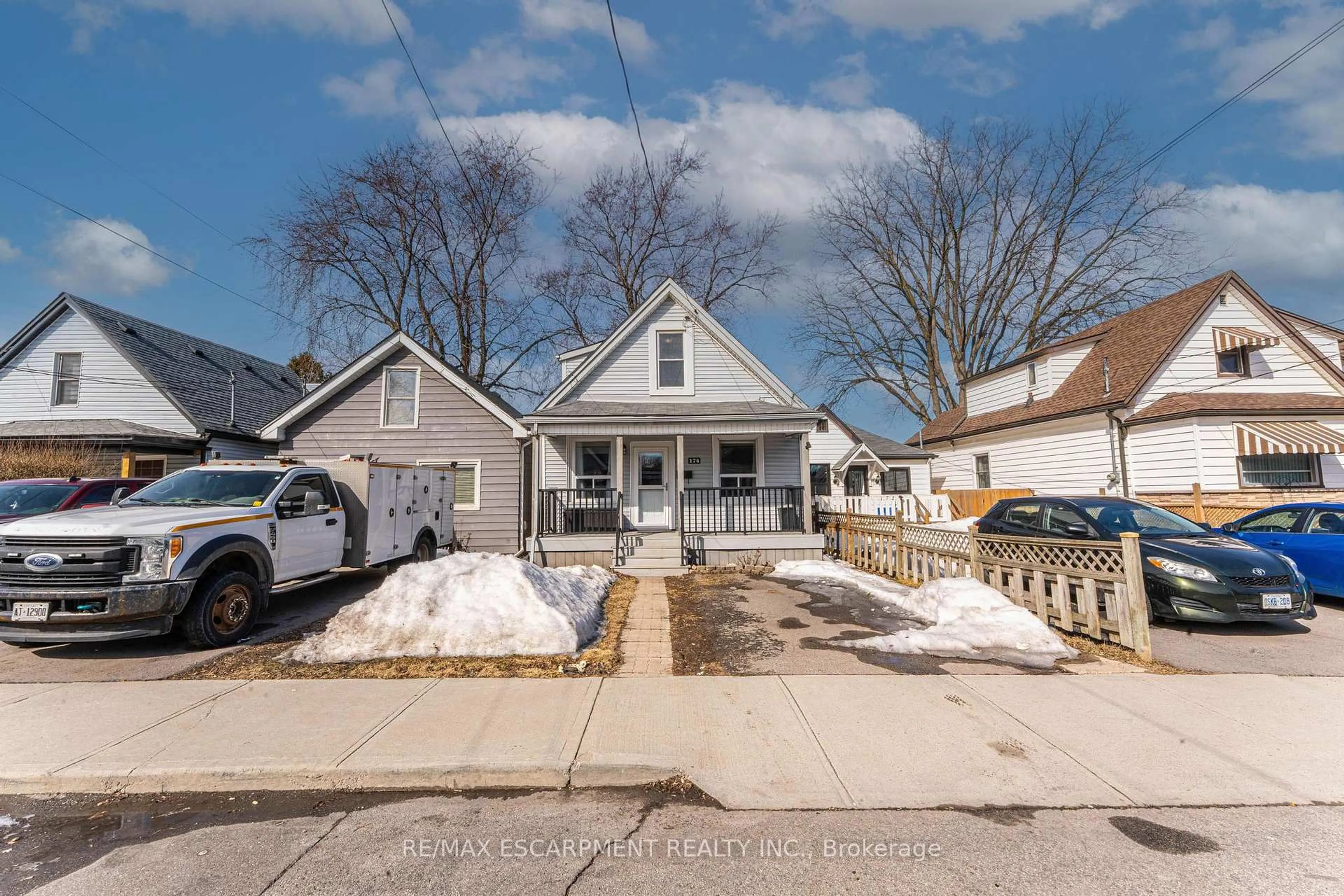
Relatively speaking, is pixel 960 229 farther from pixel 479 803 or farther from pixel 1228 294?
pixel 479 803

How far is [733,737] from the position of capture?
430 centimetres

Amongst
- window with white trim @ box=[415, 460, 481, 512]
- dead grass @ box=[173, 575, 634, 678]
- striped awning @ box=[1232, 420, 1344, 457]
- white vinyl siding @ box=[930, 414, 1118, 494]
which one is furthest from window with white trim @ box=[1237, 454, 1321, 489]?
window with white trim @ box=[415, 460, 481, 512]

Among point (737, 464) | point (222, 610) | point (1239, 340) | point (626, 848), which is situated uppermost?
point (1239, 340)

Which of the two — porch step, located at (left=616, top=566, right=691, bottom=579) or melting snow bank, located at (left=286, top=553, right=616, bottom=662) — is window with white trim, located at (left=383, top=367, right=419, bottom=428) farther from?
melting snow bank, located at (left=286, top=553, right=616, bottom=662)

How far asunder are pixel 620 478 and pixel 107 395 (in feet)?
54.8

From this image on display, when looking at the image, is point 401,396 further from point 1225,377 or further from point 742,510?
point 1225,377

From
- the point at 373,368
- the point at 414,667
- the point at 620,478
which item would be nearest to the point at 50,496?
the point at 373,368

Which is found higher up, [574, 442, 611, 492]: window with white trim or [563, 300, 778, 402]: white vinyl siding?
[563, 300, 778, 402]: white vinyl siding

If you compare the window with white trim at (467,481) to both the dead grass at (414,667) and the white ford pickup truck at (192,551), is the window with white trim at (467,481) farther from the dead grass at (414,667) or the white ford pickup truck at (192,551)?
the dead grass at (414,667)

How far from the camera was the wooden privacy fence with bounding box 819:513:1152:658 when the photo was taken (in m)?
6.35

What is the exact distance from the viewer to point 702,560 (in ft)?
43.2

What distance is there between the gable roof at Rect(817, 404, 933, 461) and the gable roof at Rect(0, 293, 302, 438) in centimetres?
2175

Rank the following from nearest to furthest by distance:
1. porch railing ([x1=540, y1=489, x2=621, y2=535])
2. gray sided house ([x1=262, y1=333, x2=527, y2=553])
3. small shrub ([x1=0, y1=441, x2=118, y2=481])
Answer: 1. porch railing ([x1=540, y1=489, x2=621, y2=535])
2. small shrub ([x1=0, y1=441, x2=118, y2=481])
3. gray sided house ([x1=262, y1=333, x2=527, y2=553])

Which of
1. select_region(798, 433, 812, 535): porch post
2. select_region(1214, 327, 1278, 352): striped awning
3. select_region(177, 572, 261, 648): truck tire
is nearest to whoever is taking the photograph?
select_region(177, 572, 261, 648): truck tire
